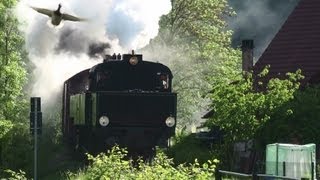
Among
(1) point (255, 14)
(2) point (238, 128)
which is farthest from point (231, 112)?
(1) point (255, 14)

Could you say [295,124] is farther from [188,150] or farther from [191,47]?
[191,47]

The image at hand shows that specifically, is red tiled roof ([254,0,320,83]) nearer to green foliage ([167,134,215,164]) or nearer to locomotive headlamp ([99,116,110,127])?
green foliage ([167,134,215,164])

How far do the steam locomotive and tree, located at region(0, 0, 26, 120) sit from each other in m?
7.67

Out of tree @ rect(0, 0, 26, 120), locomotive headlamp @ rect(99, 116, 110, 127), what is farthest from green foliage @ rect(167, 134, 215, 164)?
tree @ rect(0, 0, 26, 120)

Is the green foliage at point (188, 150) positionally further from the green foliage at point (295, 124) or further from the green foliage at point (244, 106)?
the green foliage at point (295, 124)

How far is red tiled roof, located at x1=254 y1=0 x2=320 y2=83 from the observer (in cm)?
2762

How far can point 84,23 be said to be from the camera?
3288cm

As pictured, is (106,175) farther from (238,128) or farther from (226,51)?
(226,51)

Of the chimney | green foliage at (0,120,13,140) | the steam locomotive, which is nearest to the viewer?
the steam locomotive

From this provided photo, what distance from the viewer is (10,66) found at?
3141 cm

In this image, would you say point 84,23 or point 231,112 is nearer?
point 231,112

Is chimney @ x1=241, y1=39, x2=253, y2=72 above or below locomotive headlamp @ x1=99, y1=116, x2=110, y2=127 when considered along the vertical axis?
above

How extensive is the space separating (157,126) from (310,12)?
8594mm

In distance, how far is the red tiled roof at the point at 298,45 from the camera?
27625 mm
